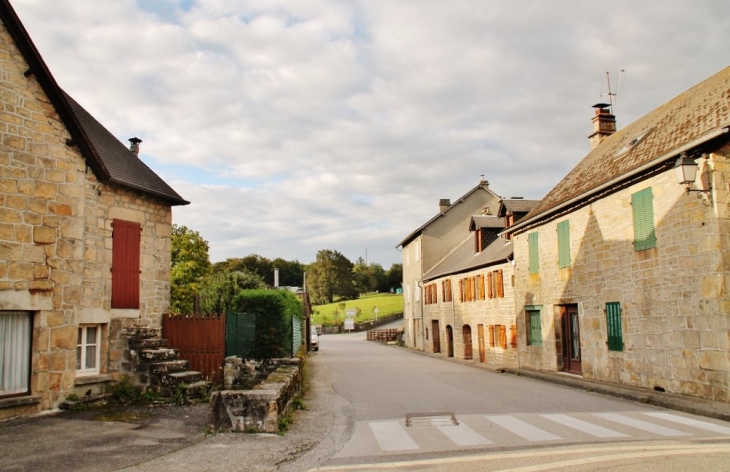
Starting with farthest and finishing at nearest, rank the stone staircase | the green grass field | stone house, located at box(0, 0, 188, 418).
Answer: the green grass field
the stone staircase
stone house, located at box(0, 0, 188, 418)

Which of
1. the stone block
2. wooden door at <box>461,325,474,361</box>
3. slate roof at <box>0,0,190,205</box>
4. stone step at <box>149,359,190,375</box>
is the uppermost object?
slate roof at <box>0,0,190,205</box>

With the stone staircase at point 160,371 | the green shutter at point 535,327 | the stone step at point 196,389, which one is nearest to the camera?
the stone step at point 196,389

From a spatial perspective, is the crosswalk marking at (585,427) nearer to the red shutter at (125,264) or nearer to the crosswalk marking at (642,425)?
the crosswalk marking at (642,425)

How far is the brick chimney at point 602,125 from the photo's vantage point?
2214cm

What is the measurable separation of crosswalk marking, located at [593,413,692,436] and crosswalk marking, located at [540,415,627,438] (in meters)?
0.59

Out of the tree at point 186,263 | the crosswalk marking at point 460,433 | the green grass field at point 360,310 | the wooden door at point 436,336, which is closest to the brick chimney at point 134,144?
the crosswalk marking at point 460,433

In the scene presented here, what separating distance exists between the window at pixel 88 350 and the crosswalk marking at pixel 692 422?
35.7 feet

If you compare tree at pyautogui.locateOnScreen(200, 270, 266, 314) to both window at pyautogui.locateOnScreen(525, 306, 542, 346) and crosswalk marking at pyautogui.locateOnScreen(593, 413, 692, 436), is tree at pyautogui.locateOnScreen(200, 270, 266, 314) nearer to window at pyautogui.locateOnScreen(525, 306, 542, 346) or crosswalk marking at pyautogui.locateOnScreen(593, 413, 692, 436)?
window at pyautogui.locateOnScreen(525, 306, 542, 346)

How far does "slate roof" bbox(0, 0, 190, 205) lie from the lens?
33.1ft

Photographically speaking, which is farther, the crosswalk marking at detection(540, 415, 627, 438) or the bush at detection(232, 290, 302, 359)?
the bush at detection(232, 290, 302, 359)

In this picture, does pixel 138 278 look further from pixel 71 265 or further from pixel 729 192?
pixel 729 192

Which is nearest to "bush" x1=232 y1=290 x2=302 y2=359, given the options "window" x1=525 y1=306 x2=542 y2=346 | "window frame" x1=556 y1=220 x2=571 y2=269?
"window frame" x1=556 y1=220 x2=571 y2=269

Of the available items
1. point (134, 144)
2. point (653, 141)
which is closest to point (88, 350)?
point (134, 144)

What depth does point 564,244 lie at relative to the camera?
17.8 metres
